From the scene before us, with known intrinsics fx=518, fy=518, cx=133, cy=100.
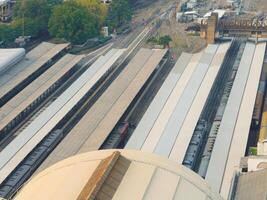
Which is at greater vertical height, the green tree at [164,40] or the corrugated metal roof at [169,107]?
the green tree at [164,40]

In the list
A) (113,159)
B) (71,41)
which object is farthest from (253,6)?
(113,159)

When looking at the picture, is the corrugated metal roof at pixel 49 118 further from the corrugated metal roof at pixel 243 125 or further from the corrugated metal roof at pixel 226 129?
the corrugated metal roof at pixel 243 125

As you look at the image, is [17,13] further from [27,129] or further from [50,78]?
[27,129]

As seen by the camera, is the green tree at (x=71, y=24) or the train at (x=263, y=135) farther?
the green tree at (x=71, y=24)

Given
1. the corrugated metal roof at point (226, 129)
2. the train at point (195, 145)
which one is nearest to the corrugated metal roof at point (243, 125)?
the corrugated metal roof at point (226, 129)

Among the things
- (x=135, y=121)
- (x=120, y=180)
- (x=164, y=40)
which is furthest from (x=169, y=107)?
(x=164, y=40)
